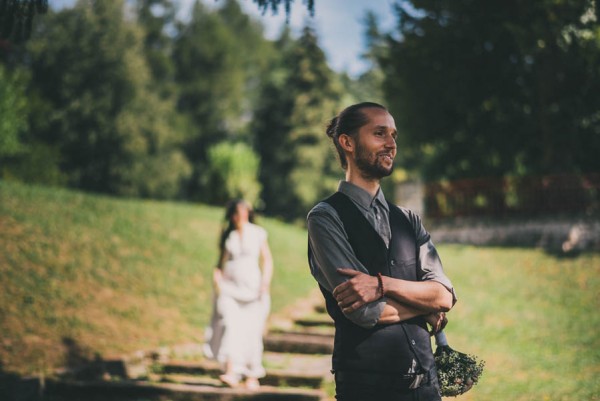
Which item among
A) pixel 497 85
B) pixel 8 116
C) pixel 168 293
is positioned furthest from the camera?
pixel 8 116

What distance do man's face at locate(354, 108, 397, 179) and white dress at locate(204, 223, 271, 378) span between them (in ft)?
18.3

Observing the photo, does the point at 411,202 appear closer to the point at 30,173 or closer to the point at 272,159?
the point at 30,173

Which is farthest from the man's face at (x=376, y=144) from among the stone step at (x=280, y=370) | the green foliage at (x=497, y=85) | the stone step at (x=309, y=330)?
the green foliage at (x=497, y=85)

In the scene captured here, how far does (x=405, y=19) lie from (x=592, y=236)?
944 centimetres

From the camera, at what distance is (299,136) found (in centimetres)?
4306

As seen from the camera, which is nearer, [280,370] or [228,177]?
[280,370]

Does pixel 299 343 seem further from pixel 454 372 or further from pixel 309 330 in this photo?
pixel 454 372

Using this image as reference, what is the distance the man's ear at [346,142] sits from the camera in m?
2.75

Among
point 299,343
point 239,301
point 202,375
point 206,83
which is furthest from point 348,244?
point 206,83

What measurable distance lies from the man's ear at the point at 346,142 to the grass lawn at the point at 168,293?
16.2ft

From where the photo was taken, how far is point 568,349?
937cm

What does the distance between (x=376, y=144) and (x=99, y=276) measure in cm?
1152

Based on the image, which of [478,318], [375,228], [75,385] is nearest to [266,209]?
[478,318]

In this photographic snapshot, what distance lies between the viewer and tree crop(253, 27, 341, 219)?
141 feet
